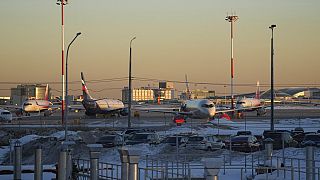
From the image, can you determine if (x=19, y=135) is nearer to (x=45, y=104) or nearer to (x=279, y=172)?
(x=279, y=172)

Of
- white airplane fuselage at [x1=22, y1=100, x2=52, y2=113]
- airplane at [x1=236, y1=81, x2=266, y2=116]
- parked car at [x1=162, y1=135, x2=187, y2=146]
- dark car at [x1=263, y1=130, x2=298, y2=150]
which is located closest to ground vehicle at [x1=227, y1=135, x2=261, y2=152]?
dark car at [x1=263, y1=130, x2=298, y2=150]

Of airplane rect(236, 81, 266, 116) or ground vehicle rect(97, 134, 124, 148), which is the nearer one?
ground vehicle rect(97, 134, 124, 148)

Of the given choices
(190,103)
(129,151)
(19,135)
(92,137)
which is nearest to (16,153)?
(129,151)

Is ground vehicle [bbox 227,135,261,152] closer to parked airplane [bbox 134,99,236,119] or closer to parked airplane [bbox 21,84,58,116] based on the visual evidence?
parked airplane [bbox 134,99,236,119]

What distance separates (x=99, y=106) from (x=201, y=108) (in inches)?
938

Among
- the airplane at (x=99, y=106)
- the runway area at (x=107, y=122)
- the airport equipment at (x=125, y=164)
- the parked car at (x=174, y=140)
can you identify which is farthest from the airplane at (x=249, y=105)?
the airport equipment at (x=125, y=164)

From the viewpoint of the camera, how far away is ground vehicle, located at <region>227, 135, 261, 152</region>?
43.5m

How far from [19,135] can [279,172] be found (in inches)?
1450

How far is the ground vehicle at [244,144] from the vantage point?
43469 mm

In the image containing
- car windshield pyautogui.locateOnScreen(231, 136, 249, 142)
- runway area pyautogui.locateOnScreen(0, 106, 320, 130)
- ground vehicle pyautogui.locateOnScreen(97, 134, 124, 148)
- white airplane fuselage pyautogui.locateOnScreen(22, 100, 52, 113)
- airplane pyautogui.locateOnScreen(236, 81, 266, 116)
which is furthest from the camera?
white airplane fuselage pyautogui.locateOnScreen(22, 100, 52, 113)

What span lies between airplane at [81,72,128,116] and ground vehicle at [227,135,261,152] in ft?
190

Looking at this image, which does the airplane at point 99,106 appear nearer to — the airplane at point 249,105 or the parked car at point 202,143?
the airplane at point 249,105

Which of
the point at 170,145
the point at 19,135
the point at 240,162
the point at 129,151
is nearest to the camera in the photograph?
the point at 129,151

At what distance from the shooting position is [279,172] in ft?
88.6
